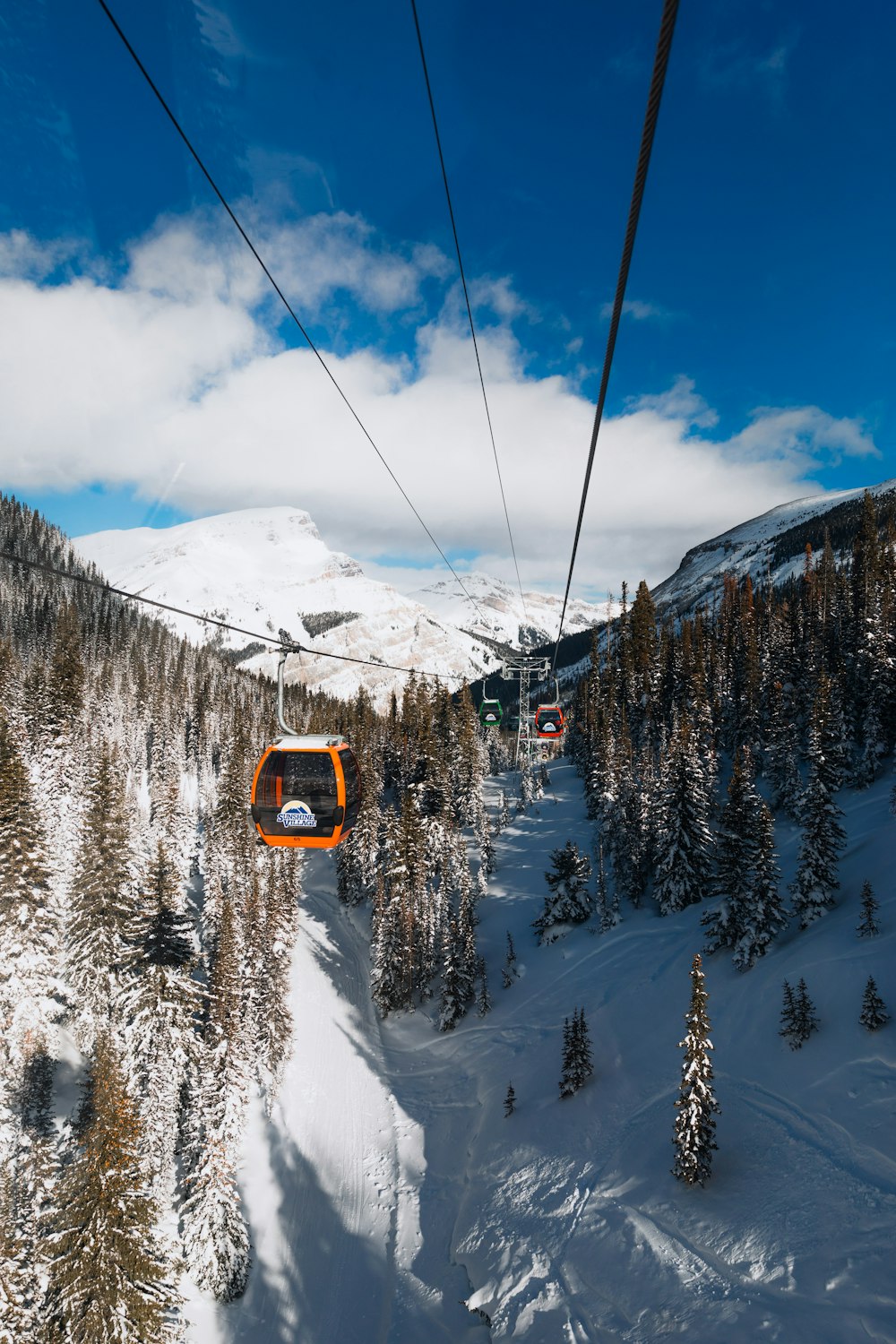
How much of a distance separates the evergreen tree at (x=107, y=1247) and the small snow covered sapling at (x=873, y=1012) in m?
26.9

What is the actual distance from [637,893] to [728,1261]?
3617cm

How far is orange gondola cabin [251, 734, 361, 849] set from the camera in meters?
16.7

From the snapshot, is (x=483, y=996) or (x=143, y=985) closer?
(x=143, y=985)

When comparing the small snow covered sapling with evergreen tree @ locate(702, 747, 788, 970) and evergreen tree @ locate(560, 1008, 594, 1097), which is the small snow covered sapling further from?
evergreen tree @ locate(560, 1008, 594, 1097)

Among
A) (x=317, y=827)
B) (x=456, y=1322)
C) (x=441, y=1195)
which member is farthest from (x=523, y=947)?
(x=317, y=827)

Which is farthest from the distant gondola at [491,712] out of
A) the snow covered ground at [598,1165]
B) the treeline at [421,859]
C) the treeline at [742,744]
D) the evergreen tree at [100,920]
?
the evergreen tree at [100,920]

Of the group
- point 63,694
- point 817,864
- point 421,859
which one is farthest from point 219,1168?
point 63,694

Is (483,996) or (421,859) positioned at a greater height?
(421,859)

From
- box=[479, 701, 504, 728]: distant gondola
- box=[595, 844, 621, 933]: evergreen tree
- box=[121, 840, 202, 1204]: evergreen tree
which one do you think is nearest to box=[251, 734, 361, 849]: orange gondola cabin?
box=[121, 840, 202, 1204]: evergreen tree

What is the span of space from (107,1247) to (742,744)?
67570 mm

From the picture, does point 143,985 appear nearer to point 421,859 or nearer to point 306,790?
point 306,790

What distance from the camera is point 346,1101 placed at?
138 feet

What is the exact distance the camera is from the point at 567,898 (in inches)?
2136

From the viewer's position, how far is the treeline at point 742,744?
119 ft
